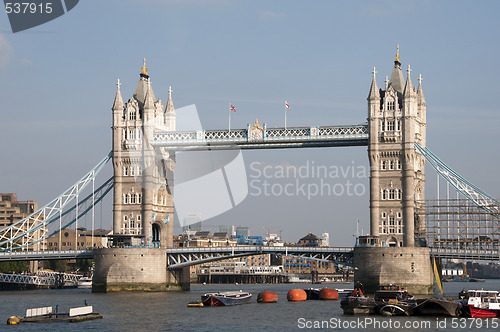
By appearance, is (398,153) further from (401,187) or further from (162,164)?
(162,164)

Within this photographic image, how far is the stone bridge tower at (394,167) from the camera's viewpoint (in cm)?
11988

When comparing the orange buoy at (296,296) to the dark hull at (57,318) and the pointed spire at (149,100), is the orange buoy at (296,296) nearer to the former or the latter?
the dark hull at (57,318)

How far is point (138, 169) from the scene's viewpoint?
132 m

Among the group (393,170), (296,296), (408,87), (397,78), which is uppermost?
(397,78)

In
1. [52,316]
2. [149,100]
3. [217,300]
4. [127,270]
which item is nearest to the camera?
[52,316]

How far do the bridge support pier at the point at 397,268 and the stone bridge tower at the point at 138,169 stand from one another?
31.6 meters

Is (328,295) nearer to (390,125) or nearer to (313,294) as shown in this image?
(313,294)

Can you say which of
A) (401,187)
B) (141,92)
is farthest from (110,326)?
(141,92)

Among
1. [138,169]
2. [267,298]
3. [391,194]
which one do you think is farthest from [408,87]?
[138,169]

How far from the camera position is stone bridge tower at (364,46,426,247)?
11988 centimetres

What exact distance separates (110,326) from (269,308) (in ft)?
79.1

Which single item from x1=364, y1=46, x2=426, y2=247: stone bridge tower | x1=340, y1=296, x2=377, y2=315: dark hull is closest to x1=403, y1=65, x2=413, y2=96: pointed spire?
x1=364, y1=46, x2=426, y2=247: stone bridge tower

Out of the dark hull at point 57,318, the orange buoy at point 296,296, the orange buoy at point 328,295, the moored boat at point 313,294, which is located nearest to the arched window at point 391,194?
the orange buoy at point 328,295

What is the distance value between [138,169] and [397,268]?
40050 mm
